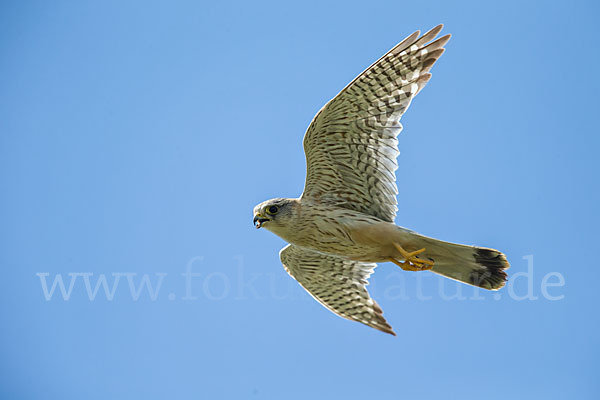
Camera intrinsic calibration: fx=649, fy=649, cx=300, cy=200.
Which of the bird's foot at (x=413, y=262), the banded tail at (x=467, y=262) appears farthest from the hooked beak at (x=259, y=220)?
the banded tail at (x=467, y=262)

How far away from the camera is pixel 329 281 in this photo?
336 inches

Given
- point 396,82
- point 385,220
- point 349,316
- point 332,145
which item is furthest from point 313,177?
point 349,316

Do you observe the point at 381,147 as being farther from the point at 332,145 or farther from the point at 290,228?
the point at 290,228

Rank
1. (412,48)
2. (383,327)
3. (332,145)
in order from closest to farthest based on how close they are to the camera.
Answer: (412,48) → (332,145) → (383,327)

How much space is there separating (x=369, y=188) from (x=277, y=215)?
1.07m

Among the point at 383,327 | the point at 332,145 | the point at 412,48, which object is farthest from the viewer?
the point at 383,327

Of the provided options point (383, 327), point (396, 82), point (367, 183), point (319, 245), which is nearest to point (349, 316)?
point (383, 327)

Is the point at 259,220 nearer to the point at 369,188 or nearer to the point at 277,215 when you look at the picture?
the point at 277,215

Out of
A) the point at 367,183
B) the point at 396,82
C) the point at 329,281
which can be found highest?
the point at 396,82

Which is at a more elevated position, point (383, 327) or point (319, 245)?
point (319, 245)

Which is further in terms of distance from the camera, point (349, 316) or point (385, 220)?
point (349, 316)

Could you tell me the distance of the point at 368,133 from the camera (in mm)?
6957

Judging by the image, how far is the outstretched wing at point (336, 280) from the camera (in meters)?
8.24

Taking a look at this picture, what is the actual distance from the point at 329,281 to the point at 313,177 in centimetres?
178
